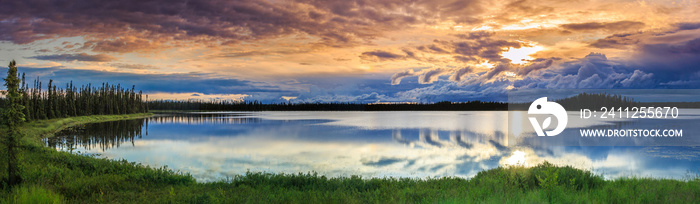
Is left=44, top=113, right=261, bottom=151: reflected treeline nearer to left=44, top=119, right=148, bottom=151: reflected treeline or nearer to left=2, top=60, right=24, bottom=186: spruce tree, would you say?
left=44, top=119, right=148, bottom=151: reflected treeline

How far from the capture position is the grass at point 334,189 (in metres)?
12.0

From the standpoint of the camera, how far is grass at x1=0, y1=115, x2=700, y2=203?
12023 millimetres

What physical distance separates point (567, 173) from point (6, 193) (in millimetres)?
20186

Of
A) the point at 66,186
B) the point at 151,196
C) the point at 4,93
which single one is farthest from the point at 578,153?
the point at 4,93

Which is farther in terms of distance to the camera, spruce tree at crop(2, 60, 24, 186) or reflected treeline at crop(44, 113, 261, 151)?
reflected treeline at crop(44, 113, 261, 151)

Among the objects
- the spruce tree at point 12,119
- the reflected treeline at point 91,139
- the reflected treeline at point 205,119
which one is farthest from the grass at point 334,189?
the reflected treeline at point 205,119

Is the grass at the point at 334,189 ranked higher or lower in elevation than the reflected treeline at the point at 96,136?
higher

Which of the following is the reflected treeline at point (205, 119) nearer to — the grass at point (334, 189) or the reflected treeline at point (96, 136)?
the reflected treeline at point (96, 136)

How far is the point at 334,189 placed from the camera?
50.4 ft

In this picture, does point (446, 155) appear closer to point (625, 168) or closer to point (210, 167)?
point (625, 168)

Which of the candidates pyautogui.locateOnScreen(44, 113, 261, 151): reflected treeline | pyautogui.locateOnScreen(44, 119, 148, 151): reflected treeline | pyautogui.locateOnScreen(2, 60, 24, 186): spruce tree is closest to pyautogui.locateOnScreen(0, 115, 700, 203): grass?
pyautogui.locateOnScreen(2, 60, 24, 186): spruce tree

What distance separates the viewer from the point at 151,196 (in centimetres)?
1383

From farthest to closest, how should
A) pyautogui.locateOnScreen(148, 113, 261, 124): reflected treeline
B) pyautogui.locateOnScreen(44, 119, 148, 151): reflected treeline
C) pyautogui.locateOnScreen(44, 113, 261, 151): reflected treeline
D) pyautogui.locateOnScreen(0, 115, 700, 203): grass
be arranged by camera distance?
pyautogui.locateOnScreen(148, 113, 261, 124): reflected treeline < pyautogui.locateOnScreen(44, 113, 261, 151): reflected treeline < pyautogui.locateOnScreen(44, 119, 148, 151): reflected treeline < pyautogui.locateOnScreen(0, 115, 700, 203): grass

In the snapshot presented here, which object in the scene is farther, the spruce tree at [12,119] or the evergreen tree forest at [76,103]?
the evergreen tree forest at [76,103]
